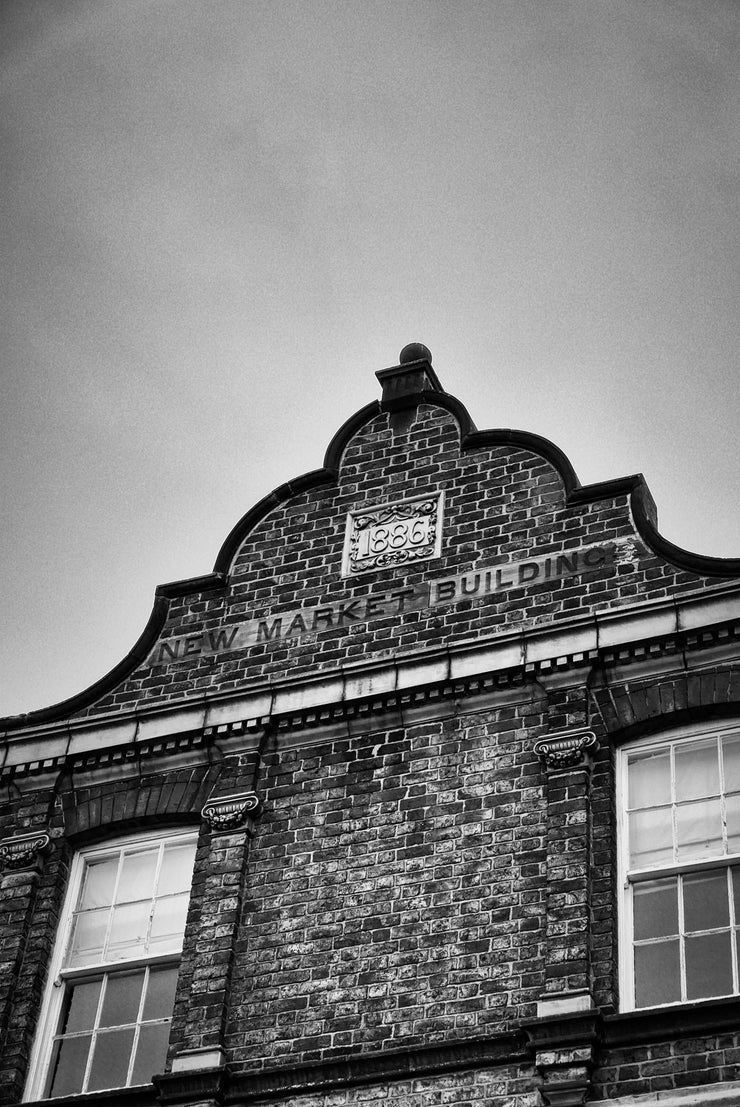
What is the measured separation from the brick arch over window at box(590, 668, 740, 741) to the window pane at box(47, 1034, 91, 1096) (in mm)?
5057

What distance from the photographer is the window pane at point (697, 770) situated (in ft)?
46.6

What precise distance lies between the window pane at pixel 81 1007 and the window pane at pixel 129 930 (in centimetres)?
31

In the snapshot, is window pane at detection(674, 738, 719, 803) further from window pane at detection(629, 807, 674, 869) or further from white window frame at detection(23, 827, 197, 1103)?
white window frame at detection(23, 827, 197, 1103)

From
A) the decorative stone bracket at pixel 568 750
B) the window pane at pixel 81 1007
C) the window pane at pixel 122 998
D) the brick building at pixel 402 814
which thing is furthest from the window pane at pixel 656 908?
the window pane at pixel 81 1007

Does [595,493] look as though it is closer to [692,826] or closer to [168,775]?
[692,826]

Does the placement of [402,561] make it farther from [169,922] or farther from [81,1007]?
[81,1007]

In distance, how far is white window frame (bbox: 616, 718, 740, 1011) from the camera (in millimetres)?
13281

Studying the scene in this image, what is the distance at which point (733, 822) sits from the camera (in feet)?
45.7

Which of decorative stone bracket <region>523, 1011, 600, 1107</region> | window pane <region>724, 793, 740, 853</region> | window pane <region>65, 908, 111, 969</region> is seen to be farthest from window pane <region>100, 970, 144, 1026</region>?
window pane <region>724, 793, 740, 853</region>

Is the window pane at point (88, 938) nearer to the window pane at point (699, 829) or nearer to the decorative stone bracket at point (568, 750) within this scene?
the decorative stone bracket at point (568, 750)

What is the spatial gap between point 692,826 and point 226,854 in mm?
3916

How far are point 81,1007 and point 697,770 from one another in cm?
549

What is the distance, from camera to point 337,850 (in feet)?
48.9

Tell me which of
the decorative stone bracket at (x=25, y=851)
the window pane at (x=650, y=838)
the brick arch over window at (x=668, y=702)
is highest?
the brick arch over window at (x=668, y=702)
